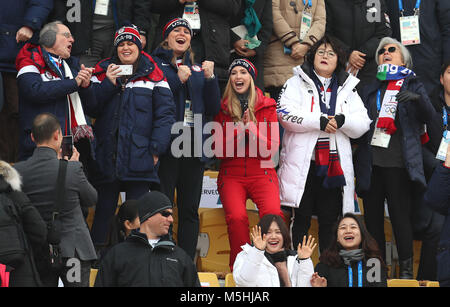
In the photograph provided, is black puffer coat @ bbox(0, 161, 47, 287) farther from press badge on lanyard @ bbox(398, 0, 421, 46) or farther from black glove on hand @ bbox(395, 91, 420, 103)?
press badge on lanyard @ bbox(398, 0, 421, 46)

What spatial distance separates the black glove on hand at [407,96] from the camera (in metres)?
8.56

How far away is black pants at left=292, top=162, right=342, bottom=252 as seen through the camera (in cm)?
848

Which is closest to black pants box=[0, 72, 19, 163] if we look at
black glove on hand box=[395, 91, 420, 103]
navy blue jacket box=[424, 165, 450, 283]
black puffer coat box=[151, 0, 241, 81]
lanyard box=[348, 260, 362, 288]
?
black puffer coat box=[151, 0, 241, 81]

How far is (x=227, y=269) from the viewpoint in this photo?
347 inches

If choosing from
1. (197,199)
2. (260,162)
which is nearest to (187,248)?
(197,199)

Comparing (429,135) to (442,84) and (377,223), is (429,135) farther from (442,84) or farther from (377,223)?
(377,223)

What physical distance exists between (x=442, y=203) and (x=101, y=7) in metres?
3.89

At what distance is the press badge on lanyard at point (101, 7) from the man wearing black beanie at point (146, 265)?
321 centimetres

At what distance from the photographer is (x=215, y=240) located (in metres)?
Result: 8.88

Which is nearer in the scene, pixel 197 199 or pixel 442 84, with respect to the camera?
pixel 197 199

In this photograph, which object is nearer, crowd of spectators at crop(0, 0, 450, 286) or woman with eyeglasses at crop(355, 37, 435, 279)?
crowd of spectators at crop(0, 0, 450, 286)

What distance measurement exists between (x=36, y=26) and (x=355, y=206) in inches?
134

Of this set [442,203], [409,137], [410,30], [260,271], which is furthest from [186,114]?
[410,30]

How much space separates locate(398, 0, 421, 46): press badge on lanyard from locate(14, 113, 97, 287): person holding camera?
4208 millimetres
